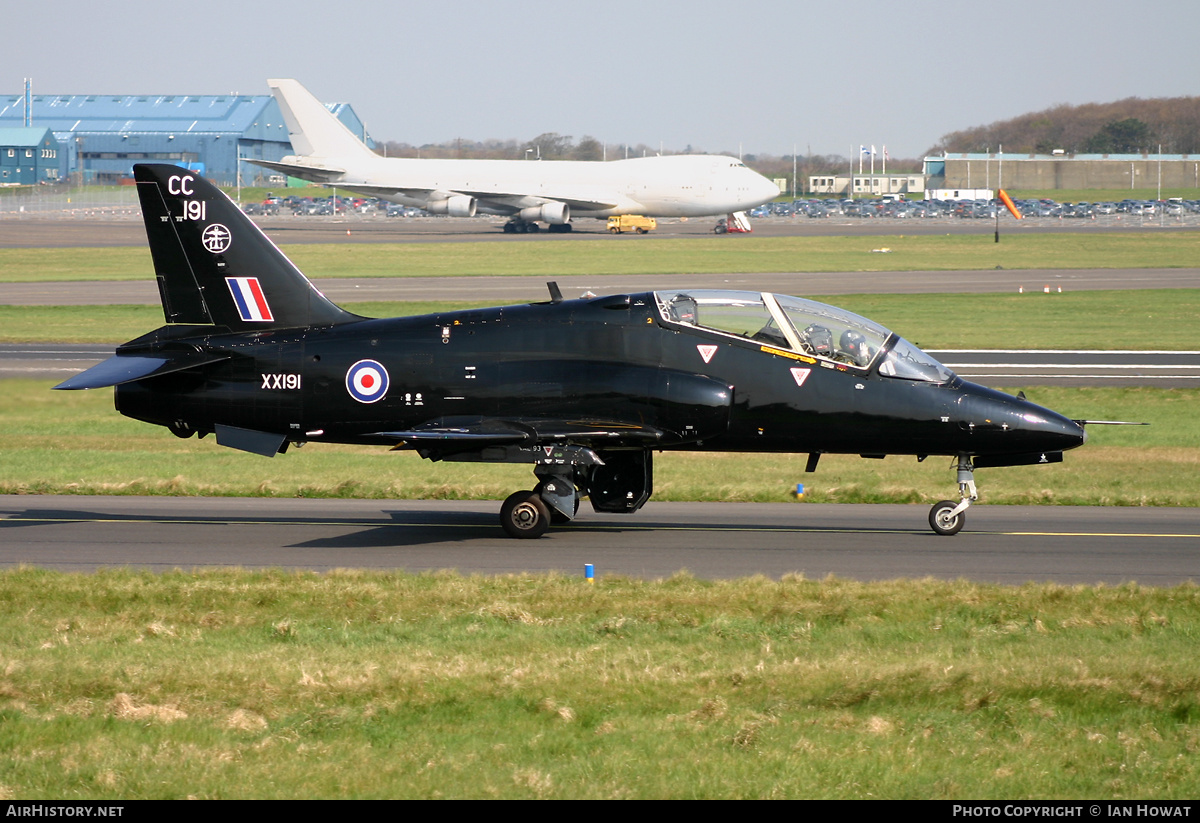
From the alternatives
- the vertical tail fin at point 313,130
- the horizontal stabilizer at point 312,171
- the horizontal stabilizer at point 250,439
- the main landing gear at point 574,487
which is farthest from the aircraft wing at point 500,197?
the main landing gear at point 574,487


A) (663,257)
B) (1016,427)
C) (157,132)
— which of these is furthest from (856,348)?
(157,132)

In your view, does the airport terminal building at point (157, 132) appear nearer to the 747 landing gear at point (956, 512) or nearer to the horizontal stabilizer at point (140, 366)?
the horizontal stabilizer at point (140, 366)

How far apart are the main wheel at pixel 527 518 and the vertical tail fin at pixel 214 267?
149 inches

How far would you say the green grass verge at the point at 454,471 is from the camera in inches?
794

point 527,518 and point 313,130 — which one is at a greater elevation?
point 313,130

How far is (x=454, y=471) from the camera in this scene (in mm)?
23500

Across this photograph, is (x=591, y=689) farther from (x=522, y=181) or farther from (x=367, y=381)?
(x=522, y=181)

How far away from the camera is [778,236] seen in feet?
327

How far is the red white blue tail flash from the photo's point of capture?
1805cm

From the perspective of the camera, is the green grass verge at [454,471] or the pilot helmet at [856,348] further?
the green grass verge at [454,471]

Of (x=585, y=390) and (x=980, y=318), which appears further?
(x=980, y=318)

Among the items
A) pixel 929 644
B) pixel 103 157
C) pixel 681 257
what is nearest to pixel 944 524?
pixel 929 644

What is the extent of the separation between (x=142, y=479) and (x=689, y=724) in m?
14.9

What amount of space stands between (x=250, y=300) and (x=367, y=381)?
7.38 ft
